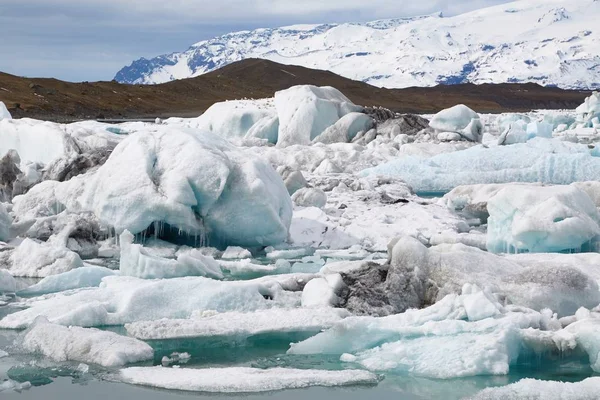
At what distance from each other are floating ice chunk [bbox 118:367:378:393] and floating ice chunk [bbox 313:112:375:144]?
20004mm

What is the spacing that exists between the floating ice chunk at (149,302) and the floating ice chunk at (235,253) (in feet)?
9.42

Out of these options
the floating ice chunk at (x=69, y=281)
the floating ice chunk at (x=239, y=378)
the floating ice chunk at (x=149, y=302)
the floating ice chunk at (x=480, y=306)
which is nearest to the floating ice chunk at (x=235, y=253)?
the floating ice chunk at (x=69, y=281)

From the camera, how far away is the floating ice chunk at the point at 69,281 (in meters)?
10.1

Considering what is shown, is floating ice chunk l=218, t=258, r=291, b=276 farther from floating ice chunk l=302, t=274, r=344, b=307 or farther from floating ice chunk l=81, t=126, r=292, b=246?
floating ice chunk l=302, t=274, r=344, b=307

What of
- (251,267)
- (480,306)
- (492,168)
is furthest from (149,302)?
(492,168)

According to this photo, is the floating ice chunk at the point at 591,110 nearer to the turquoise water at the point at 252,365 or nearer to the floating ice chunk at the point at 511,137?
the floating ice chunk at the point at 511,137

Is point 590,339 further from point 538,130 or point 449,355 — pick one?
point 538,130

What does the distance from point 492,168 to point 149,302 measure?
46.0 ft

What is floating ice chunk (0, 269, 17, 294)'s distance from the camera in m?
10.2

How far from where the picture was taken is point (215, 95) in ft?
274

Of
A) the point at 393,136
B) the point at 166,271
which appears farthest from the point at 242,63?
the point at 166,271

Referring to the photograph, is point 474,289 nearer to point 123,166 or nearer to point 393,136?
point 123,166

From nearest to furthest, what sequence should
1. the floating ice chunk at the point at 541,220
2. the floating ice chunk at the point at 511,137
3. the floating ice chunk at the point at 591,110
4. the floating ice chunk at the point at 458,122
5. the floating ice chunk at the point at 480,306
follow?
the floating ice chunk at the point at 480,306 < the floating ice chunk at the point at 541,220 < the floating ice chunk at the point at 511,137 < the floating ice chunk at the point at 458,122 < the floating ice chunk at the point at 591,110

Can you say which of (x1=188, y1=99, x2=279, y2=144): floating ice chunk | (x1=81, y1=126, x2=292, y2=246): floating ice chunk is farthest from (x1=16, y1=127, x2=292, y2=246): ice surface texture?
(x1=188, y1=99, x2=279, y2=144): floating ice chunk
